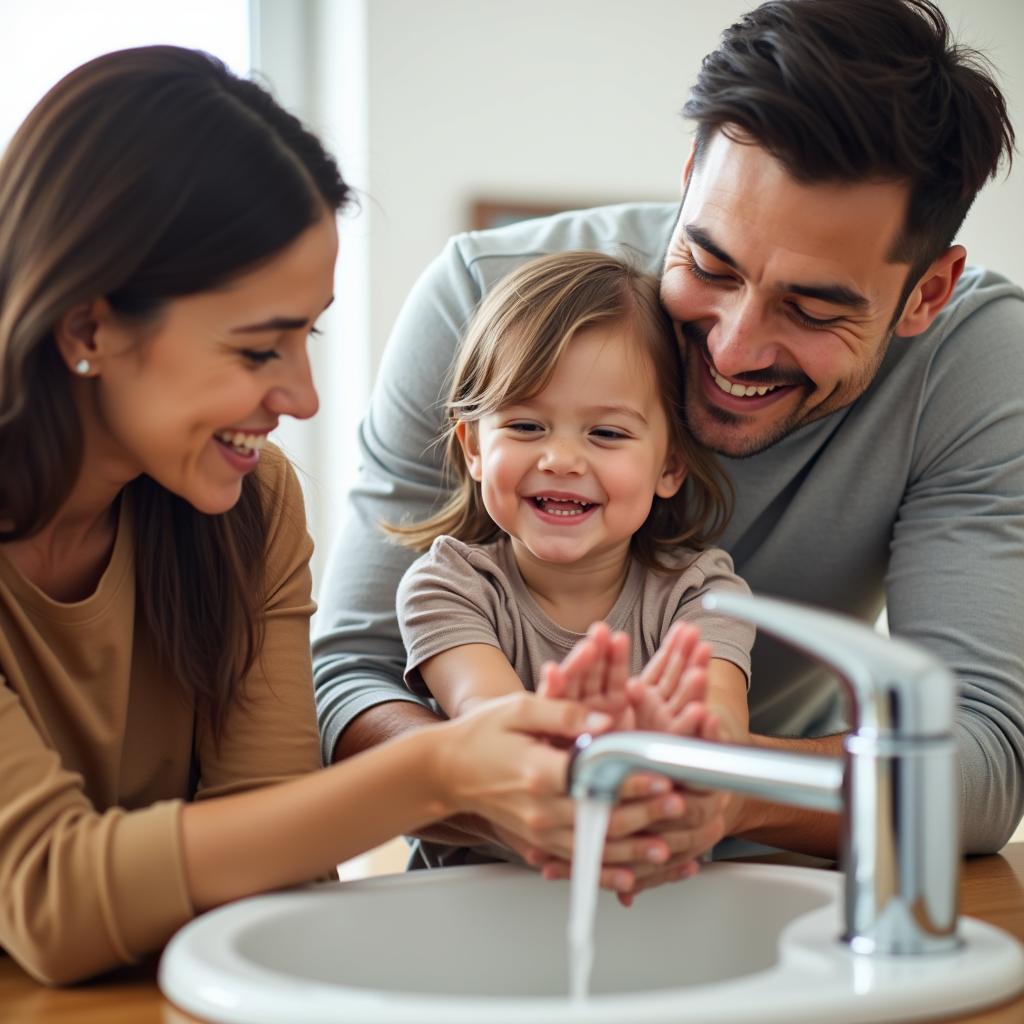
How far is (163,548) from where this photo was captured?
4.46 feet

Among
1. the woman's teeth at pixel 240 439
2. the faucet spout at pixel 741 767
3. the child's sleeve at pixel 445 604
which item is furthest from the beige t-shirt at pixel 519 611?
the faucet spout at pixel 741 767

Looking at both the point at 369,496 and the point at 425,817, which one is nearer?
the point at 425,817

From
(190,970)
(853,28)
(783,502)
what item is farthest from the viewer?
(783,502)

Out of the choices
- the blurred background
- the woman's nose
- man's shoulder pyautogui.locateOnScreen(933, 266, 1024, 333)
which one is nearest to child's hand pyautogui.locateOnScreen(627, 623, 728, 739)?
the woman's nose

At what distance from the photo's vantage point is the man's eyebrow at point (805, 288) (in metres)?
1.50

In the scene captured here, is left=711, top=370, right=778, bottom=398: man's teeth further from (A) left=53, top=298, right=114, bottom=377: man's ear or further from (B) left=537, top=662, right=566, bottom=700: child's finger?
(A) left=53, top=298, right=114, bottom=377: man's ear

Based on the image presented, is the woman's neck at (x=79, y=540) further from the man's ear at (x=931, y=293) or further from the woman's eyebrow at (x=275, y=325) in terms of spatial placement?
the man's ear at (x=931, y=293)

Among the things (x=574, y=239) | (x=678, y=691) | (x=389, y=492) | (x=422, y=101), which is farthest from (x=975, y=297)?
(x=422, y=101)

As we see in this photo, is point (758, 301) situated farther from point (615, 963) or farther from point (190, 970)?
point (190, 970)

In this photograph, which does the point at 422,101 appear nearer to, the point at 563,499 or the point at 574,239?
the point at 574,239

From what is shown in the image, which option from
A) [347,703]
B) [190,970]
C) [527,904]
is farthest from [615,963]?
[347,703]

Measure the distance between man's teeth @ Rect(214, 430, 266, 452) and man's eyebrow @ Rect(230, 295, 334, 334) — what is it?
0.10 metres

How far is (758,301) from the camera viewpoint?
151 cm

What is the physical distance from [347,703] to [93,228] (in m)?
0.67
